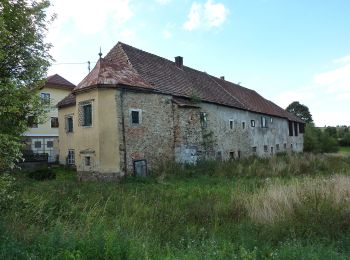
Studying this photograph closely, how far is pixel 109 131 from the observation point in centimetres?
1894

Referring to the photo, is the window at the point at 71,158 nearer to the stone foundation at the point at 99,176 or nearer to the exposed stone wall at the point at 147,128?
the stone foundation at the point at 99,176

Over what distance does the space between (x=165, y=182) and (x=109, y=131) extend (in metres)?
4.34

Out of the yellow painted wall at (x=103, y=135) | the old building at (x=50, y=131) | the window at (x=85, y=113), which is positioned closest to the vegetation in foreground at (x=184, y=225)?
the yellow painted wall at (x=103, y=135)

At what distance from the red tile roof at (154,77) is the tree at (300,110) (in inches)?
1653

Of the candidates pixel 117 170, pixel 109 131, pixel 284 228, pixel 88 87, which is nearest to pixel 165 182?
pixel 117 170

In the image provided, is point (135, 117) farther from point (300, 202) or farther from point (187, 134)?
point (300, 202)

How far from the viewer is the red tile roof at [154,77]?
19655 millimetres

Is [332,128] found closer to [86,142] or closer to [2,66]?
[86,142]

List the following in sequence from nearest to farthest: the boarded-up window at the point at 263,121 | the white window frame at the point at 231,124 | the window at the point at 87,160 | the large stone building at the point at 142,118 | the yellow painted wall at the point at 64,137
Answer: the large stone building at the point at 142,118 → the window at the point at 87,160 → the yellow painted wall at the point at 64,137 → the white window frame at the point at 231,124 → the boarded-up window at the point at 263,121

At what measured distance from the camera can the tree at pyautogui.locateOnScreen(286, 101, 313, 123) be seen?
72.5 metres

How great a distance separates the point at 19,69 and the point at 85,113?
1298 cm

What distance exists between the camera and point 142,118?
66.1 feet

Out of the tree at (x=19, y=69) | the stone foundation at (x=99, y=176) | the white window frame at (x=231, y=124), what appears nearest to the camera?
the tree at (x=19, y=69)

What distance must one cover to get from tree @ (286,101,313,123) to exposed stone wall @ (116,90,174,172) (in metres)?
57.1
